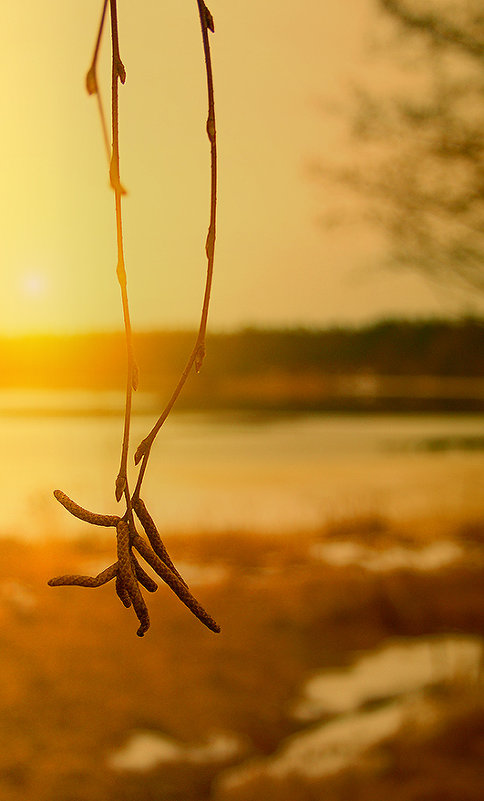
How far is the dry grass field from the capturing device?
8.86 ft

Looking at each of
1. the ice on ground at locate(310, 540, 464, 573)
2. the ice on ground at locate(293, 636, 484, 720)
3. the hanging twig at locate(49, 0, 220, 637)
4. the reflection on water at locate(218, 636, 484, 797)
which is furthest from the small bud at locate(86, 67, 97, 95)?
the ice on ground at locate(310, 540, 464, 573)

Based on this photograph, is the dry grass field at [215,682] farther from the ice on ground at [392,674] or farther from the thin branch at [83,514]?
the thin branch at [83,514]

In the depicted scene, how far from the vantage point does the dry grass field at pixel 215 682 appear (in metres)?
2.70

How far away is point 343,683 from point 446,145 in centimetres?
239

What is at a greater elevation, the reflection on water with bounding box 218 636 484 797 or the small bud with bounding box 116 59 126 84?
the small bud with bounding box 116 59 126 84

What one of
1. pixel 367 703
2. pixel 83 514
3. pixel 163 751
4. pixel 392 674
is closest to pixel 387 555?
pixel 392 674

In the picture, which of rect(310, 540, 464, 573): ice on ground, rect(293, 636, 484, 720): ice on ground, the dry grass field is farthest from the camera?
rect(310, 540, 464, 573): ice on ground

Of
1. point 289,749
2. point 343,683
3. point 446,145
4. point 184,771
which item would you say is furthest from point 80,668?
point 446,145

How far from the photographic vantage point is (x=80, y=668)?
3.18 metres

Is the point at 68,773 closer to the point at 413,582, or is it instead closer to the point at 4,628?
the point at 4,628

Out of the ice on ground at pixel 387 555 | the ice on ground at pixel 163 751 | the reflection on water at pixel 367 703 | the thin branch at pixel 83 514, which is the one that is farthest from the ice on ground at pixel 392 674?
the thin branch at pixel 83 514

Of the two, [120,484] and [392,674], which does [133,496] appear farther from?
[392,674]

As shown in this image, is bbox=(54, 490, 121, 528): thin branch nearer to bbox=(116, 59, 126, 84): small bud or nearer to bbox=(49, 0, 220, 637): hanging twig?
bbox=(49, 0, 220, 637): hanging twig

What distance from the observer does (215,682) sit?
11.0ft
